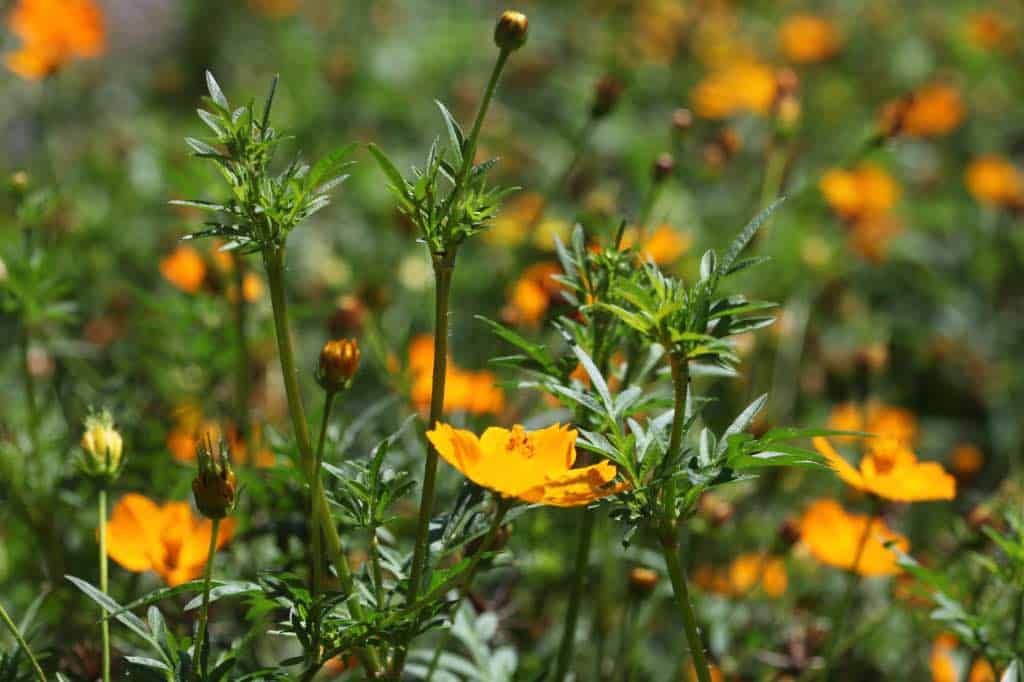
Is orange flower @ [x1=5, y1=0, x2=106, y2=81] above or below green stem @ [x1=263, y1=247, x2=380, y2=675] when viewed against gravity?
above

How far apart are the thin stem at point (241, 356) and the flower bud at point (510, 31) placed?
0.46 metres

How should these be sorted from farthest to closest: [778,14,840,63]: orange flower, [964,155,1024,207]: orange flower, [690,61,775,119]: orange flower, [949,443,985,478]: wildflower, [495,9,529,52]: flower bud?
[778,14,840,63]: orange flower
[690,61,775,119]: orange flower
[964,155,1024,207]: orange flower
[949,443,985,478]: wildflower
[495,9,529,52]: flower bud

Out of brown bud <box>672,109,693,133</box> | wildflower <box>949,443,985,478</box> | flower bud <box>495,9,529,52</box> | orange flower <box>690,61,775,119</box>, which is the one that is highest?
flower bud <box>495,9,529,52</box>

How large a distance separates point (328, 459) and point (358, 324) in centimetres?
39

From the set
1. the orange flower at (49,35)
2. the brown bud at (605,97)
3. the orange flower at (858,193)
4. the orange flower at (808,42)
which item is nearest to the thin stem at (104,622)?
the brown bud at (605,97)

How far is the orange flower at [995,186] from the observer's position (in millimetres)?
A: 2271

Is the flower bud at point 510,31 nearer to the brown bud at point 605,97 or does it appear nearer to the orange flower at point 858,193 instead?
the brown bud at point 605,97

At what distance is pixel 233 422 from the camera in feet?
4.66

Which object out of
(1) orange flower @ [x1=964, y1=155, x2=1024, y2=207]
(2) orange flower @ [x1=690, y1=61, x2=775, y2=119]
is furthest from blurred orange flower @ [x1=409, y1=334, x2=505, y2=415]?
Result: (1) orange flower @ [x1=964, y1=155, x2=1024, y2=207]

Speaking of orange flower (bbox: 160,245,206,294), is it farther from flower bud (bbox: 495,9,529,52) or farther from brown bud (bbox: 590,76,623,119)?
flower bud (bbox: 495,9,529,52)

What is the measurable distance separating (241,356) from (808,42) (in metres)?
2.22

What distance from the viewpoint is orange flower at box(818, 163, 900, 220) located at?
211cm

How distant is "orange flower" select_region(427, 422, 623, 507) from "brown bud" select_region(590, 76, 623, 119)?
0.68m

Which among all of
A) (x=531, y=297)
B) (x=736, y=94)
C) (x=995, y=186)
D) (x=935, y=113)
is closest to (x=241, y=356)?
(x=531, y=297)
